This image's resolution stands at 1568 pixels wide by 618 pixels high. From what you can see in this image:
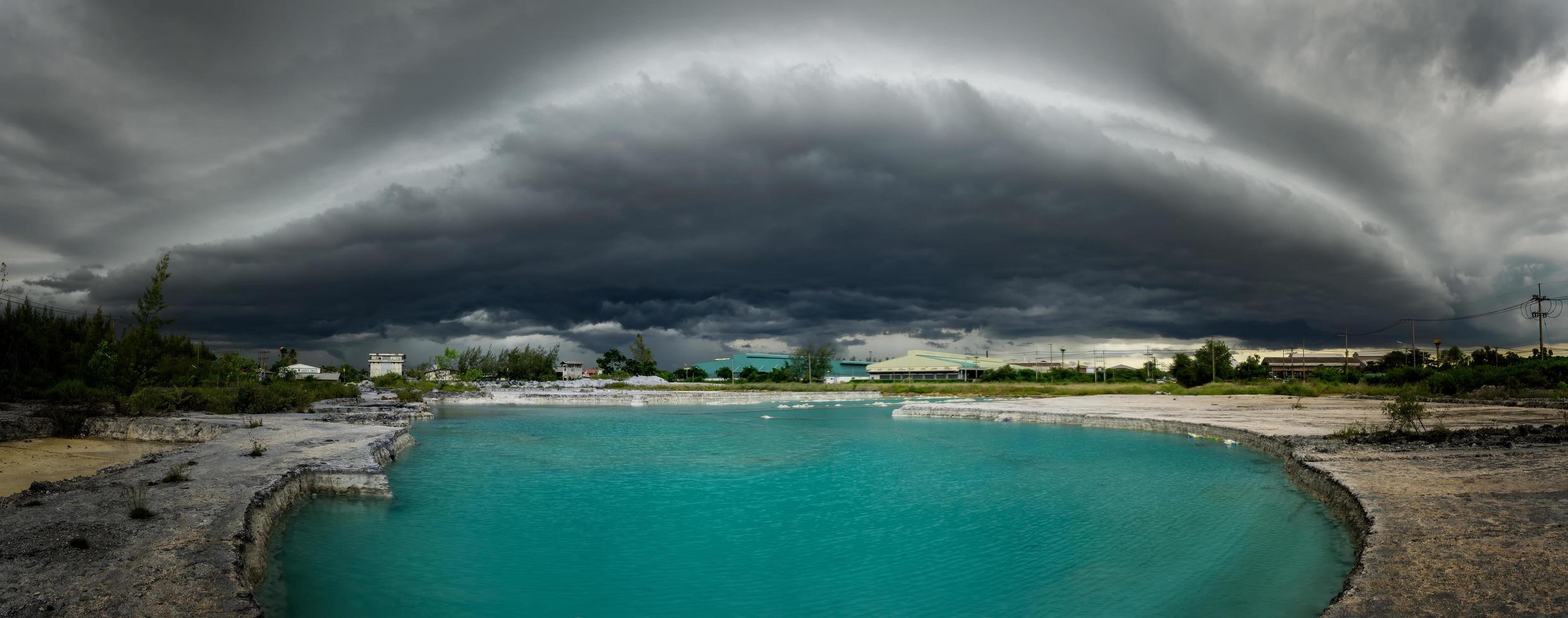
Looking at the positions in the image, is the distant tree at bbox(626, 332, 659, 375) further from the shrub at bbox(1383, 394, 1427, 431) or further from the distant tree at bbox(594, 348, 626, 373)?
the shrub at bbox(1383, 394, 1427, 431)

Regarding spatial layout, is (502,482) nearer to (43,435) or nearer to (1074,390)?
(43,435)

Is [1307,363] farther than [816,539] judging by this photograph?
Yes

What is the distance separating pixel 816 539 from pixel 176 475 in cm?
764

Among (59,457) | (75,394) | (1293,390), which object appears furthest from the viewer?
(1293,390)

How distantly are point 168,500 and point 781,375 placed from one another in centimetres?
6812

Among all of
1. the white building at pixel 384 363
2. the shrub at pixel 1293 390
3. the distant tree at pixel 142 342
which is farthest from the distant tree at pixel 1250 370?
the white building at pixel 384 363

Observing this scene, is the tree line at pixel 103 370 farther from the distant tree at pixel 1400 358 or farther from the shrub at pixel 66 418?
the distant tree at pixel 1400 358

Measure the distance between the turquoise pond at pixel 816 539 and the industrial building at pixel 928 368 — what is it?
79.2 m

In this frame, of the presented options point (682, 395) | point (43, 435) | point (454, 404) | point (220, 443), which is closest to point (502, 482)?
point (220, 443)

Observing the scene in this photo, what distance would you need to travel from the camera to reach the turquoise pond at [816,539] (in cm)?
675

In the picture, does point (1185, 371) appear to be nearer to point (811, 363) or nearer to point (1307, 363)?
point (811, 363)

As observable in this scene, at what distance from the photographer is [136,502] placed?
7.18m

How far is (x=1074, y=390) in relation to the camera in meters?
47.5

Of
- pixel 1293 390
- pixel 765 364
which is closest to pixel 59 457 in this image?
pixel 1293 390
